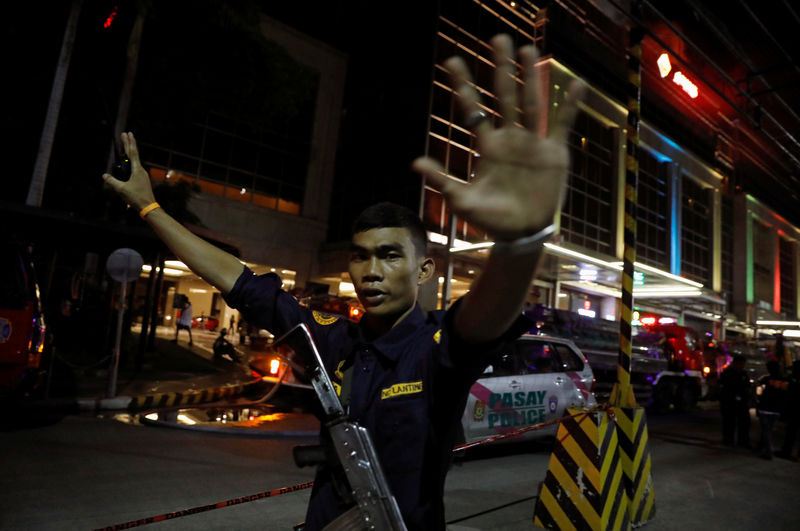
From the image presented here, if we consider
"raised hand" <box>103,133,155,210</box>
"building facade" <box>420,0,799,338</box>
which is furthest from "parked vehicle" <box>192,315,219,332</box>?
"raised hand" <box>103,133,155,210</box>

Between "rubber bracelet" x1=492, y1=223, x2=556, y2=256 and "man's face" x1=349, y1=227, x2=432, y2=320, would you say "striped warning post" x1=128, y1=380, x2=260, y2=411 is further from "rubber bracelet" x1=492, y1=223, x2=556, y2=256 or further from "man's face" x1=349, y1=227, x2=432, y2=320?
"rubber bracelet" x1=492, y1=223, x2=556, y2=256

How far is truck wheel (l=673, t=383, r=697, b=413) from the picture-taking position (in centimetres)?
1586

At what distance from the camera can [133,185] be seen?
6.44 ft

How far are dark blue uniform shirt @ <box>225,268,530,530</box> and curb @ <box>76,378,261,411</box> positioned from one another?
9.07 meters

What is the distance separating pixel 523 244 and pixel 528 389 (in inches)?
276

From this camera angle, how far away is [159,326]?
31.3m

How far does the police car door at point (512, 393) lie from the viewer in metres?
7.04

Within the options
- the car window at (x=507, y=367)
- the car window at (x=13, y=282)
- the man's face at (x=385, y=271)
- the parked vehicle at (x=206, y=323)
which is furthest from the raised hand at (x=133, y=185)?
the parked vehicle at (x=206, y=323)

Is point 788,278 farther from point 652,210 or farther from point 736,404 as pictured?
point 736,404

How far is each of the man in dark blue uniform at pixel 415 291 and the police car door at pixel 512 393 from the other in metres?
5.34

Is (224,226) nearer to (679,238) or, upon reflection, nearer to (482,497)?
(482,497)

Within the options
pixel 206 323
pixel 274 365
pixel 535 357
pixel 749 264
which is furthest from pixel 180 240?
pixel 749 264

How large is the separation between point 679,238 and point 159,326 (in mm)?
30745

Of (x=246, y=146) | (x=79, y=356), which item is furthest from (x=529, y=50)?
(x=246, y=146)
